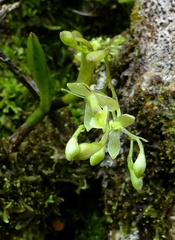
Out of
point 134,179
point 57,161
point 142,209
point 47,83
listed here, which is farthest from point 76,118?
point 134,179

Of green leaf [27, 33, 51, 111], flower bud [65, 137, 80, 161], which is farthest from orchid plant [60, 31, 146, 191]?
green leaf [27, 33, 51, 111]

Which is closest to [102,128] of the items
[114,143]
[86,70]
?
[114,143]

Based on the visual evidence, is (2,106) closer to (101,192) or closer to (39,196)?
(39,196)

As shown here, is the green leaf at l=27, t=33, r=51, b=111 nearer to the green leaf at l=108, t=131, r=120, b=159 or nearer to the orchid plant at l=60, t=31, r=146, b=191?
the orchid plant at l=60, t=31, r=146, b=191

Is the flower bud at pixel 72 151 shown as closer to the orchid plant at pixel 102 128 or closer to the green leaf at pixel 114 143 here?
the orchid plant at pixel 102 128

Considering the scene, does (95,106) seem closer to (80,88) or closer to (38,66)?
(80,88)

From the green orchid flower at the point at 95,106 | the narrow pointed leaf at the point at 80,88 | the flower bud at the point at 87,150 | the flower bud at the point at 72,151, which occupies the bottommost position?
the flower bud at the point at 87,150

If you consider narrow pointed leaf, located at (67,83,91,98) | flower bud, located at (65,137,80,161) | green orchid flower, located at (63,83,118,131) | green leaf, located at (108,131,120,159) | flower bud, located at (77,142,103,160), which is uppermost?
narrow pointed leaf, located at (67,83,91,98)

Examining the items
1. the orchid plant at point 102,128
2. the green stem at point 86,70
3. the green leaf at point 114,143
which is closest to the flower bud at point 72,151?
the orchid plant at point 102,128

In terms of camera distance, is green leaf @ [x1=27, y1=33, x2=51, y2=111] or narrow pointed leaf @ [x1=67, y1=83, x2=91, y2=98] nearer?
narrow pointed leaf @ [x1=67, y1=83, x2=91, y2=98]
